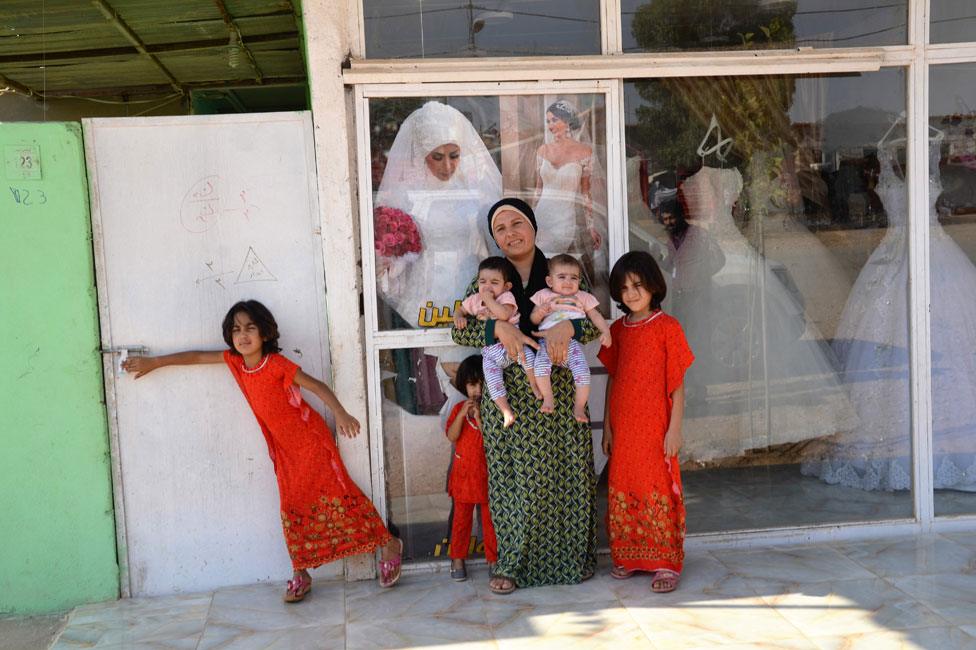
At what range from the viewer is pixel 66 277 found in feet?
12.6

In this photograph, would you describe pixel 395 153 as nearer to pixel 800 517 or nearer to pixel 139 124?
pixel 139 124

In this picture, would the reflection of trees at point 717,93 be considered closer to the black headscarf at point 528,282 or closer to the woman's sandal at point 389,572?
the black headscarf at point 528,282

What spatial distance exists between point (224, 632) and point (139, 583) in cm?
69

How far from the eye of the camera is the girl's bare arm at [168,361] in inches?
150

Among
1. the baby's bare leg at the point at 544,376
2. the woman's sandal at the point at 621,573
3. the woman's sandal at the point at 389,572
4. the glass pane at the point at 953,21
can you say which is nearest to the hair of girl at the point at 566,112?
the baby's bare leg at the point at 544,376

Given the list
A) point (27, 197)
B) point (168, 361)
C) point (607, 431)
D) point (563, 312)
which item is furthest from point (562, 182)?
point (27, 197)

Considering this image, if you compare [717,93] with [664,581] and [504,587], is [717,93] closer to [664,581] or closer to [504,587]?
[664,581]

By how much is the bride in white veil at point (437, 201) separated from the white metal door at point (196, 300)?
0.37m

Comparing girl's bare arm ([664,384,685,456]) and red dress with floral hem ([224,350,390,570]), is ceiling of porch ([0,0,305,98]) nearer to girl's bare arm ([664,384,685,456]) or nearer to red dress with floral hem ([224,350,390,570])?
Answer: red dress with floral hem ([224,350,390,570])

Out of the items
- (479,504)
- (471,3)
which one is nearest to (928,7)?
(471,3)

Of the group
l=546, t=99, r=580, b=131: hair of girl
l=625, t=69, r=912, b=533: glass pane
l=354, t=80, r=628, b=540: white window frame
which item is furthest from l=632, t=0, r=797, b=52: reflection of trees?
l=546, t=99, r=580, b=131: hair of girl

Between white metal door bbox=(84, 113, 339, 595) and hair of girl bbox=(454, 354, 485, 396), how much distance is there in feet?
2.06

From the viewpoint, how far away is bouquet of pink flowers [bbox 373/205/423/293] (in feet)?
13.2

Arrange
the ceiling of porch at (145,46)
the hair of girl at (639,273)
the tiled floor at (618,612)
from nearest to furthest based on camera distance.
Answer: the tiled floor at (618,612) < the hair of girl at (639,273) < the ceiling of porch at (145,46)
